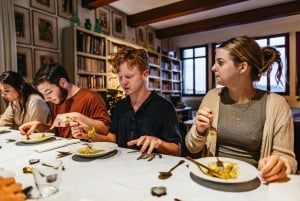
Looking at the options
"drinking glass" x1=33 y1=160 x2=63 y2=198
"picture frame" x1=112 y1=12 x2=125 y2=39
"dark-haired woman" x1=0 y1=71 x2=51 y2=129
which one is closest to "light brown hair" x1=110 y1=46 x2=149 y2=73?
"drinking glass" x1=33 y1=160 x2=63 y2=198

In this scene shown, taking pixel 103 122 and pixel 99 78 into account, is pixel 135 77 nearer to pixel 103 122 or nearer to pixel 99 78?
pixel 103 122

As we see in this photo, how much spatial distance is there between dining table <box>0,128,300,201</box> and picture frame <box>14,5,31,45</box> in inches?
102

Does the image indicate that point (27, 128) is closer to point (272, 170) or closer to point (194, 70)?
point (272, 170)

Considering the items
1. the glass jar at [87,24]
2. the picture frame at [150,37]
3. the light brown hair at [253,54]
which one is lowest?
the light brown hair at [253,54]

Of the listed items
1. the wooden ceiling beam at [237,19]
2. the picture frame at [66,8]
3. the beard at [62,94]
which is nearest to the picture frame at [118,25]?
the picture frame at [66,8]

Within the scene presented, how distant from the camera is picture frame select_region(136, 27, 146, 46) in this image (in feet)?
18.8

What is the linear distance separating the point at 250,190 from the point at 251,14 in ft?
17.4

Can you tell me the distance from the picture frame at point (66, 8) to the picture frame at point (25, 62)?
88 cm

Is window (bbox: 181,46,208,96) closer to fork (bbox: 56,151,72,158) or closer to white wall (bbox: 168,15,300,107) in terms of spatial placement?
white wall (bbox: 168,15,300,107)

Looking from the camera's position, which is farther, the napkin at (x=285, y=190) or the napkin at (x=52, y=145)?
the napkin at (x=52, y=145)

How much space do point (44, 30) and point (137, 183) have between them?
339 centimetres

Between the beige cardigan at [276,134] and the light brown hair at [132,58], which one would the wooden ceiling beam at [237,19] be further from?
the light brown hair at [132,58]

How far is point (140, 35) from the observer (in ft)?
19.2

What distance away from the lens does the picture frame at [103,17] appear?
4.51 metres
